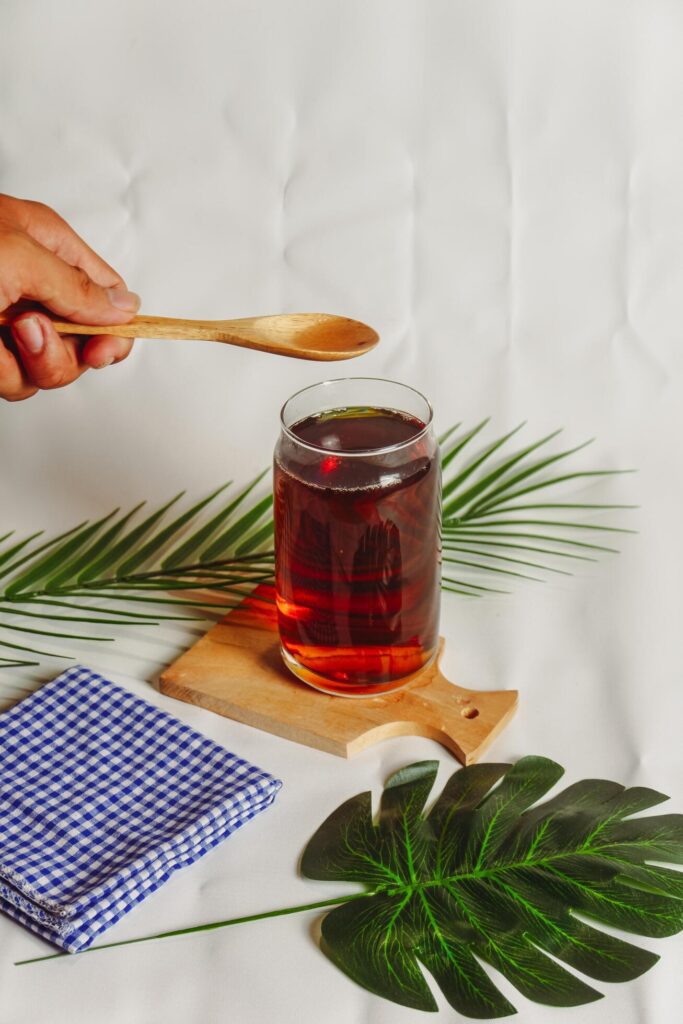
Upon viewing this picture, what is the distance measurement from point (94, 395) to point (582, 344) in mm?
522

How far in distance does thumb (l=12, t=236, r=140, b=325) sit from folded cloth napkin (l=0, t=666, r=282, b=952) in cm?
28

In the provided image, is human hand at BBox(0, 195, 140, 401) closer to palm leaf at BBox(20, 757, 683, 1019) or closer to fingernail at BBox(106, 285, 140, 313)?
fingernail at BBox(106, 285, 140, 313)

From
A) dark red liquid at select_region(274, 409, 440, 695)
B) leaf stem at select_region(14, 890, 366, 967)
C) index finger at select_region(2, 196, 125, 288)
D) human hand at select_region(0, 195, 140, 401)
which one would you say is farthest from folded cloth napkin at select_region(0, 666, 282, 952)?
index finger at select_region(2, 196, 125, 288)

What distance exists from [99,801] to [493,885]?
27cm

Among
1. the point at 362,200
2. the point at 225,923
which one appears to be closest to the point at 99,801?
the point at 225,923

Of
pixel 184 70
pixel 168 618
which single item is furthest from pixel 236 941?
pixel 184 70

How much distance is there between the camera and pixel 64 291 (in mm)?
1049

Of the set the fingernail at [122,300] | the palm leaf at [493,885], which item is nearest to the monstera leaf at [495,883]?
the palm leaf at [493,885]

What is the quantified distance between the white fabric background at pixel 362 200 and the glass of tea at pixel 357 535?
0.37m

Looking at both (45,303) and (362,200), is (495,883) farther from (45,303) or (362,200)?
(362,200)

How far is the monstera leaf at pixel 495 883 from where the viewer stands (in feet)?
2.67

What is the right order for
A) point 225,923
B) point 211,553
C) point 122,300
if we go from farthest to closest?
1. point 211,553
2. point 122,300
3. point 225,923

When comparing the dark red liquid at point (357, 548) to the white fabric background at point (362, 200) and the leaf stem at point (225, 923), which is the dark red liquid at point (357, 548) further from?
the white fabric background at point (362, 200)

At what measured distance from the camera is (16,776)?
956 millimetres
